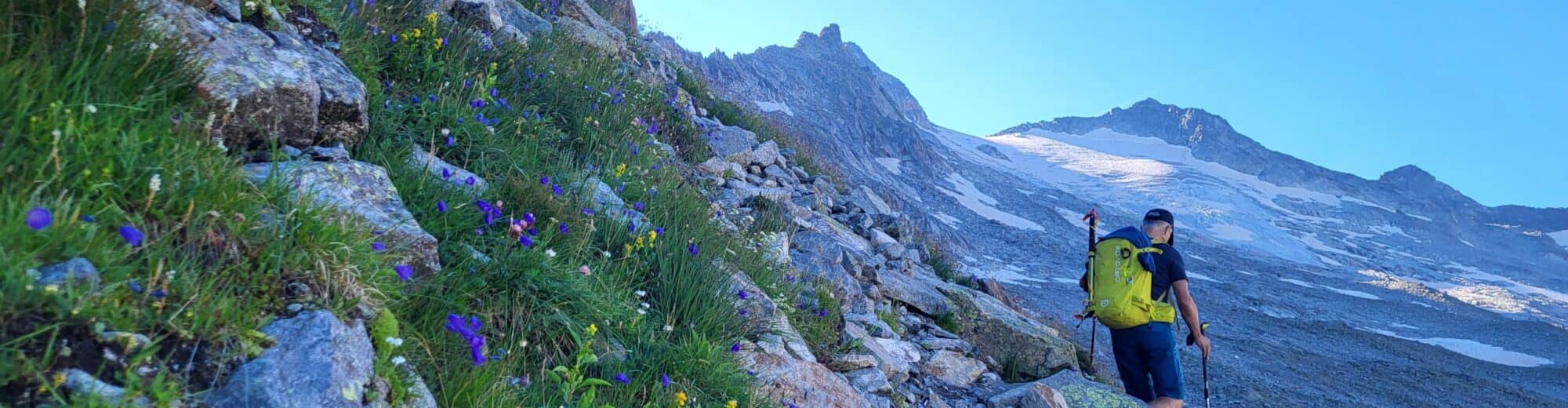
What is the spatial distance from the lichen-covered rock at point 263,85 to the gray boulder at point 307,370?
35.9 inches

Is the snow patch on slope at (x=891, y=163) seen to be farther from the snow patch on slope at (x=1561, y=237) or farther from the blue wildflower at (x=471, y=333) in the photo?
the snow patch on slope at (x=1561, y=237)

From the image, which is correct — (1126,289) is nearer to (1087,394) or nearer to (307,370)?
(1087,394)

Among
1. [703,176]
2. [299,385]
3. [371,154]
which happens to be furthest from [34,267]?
[703,176]

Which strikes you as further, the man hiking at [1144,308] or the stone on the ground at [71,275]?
the man hiking at [1144,308]

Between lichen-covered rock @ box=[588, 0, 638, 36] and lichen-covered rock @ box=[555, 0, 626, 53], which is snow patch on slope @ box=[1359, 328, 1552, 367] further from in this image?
lichen-covered rock @ box=[555, 0, 626, 53]

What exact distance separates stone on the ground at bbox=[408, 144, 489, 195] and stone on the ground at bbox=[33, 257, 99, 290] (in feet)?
5.72

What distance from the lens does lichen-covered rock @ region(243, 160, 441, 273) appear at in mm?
2623

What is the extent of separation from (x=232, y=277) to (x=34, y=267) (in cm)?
39

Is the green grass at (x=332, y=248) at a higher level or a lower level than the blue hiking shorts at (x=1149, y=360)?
higher

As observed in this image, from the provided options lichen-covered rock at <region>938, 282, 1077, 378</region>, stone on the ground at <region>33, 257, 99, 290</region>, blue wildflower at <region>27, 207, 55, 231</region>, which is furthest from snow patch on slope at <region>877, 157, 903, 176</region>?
blue wildflower at <region>27, 207, 55, 231</region>

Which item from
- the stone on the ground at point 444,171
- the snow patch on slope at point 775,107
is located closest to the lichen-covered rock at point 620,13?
the stone on the ground at point 444,171

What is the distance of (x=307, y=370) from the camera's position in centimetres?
190

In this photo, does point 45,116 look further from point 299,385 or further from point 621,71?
point 621,71

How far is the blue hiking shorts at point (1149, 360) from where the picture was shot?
6352 millimetres
